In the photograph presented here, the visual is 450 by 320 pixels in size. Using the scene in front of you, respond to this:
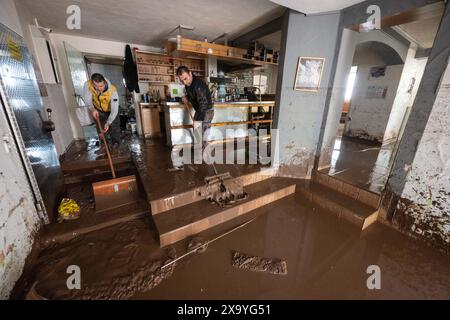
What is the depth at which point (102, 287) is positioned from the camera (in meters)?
1.49

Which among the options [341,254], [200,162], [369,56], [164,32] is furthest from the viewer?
[369,56]

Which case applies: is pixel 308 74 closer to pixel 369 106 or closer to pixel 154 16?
pixel 154 16

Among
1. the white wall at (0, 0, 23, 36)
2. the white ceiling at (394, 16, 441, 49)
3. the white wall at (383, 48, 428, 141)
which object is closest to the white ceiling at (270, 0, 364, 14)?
the white ceiling at (394, 16, 441, 49)

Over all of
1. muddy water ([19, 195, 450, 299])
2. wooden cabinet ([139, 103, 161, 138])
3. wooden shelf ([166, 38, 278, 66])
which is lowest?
muddy water ([19, 195, 450, 299])

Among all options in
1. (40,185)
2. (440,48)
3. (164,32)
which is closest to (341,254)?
(440,48)

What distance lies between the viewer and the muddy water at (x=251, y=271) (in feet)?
4.91

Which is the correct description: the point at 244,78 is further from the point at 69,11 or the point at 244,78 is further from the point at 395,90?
the point at 69,11

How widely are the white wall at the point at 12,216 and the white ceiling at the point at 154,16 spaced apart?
256 cm

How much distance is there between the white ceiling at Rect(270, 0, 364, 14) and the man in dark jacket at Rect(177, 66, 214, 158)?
1.55 meters

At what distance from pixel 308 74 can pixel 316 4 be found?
80cm

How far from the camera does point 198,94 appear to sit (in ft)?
10.5

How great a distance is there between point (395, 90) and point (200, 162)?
5242 millimetres

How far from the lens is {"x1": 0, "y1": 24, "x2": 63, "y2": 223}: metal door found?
1.64 m

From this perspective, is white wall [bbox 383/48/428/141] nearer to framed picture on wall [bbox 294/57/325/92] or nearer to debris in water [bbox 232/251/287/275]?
framed picture on wall [bbox 294/57/325/92]
